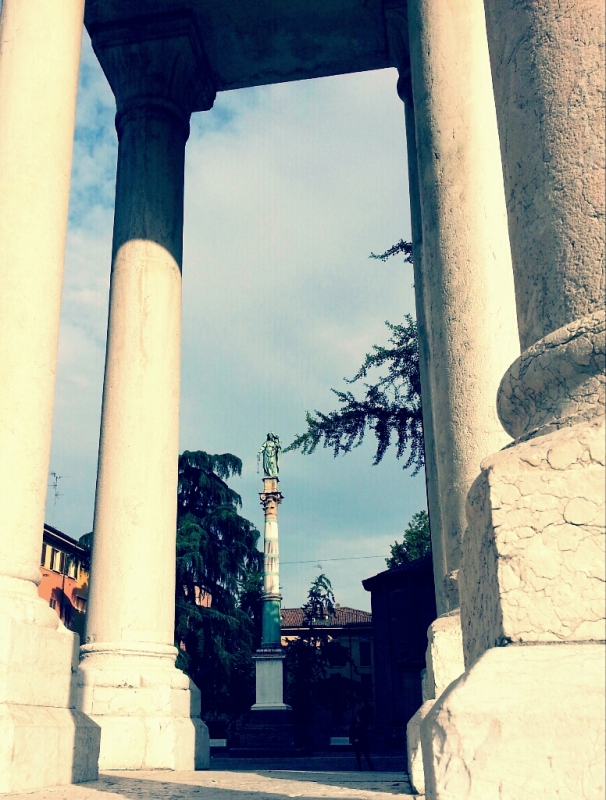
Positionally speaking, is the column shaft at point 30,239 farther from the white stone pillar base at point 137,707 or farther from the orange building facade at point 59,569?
the orange building facade at point 59,569

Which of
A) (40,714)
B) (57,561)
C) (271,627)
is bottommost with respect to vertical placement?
(40,714)

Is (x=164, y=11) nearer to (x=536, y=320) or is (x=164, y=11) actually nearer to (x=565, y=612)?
(x=536, y=320)

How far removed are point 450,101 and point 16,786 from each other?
16117 mm

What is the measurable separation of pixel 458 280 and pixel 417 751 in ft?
30.4

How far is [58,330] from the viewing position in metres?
17.6

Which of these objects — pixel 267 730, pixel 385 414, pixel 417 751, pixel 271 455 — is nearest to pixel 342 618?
pixel 271 455

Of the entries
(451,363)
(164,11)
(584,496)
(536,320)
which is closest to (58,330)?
(451,363)

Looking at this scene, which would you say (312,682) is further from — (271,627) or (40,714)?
(40,714)

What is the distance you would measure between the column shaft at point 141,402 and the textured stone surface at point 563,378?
18968mm

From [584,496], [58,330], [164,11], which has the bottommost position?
[584,496]

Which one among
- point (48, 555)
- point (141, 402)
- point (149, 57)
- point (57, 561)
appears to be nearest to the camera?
point (141, 402)

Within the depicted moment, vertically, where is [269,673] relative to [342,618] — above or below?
below

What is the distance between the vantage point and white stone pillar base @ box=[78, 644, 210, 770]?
70.5 feet

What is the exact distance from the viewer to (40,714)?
15.0 m
